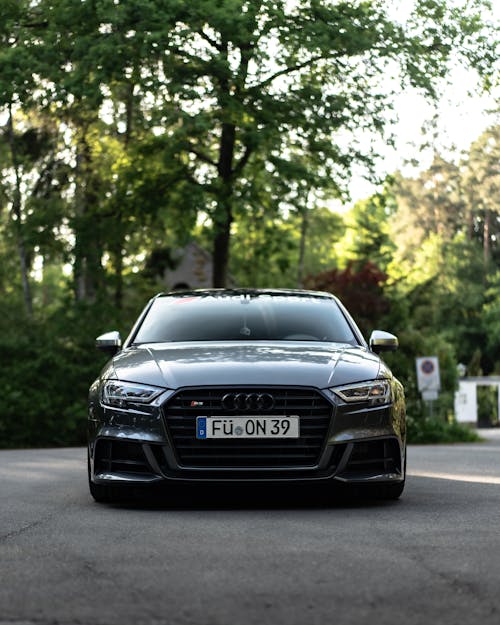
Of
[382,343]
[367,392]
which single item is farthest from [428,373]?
[367,392]

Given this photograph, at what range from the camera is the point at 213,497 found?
32.7 feet

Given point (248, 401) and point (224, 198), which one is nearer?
point (248, 401)

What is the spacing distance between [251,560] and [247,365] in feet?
8.77

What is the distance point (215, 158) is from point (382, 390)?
24181mm

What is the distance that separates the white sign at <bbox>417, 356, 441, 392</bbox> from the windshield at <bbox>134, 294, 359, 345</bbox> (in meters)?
16.9

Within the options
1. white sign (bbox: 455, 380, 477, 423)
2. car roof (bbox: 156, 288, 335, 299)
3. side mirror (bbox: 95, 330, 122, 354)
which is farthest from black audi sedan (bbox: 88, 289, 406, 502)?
white sign (bbox: 455, 380, 477, 423)

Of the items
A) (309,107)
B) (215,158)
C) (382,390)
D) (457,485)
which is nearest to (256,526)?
(382,390)

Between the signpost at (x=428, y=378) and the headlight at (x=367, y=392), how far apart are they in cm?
1793

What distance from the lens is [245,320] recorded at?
34.9 feet

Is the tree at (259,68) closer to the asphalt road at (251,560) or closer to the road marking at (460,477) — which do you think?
the road marking at (460,477)

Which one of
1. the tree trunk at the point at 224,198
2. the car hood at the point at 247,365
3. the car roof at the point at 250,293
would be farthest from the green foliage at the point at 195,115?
the car hood at the point at 247,365

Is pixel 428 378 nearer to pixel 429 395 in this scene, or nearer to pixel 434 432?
pixel 429 395

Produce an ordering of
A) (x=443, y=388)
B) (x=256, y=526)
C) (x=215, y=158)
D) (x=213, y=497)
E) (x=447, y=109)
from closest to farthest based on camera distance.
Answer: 1. (x=256, y=526)
2. (x=213, y=497)
3. (x=447, y=109)
4. (x=215, y=158)
5. (x=443, y=388)

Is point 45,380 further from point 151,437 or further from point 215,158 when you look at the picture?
point 151,437
